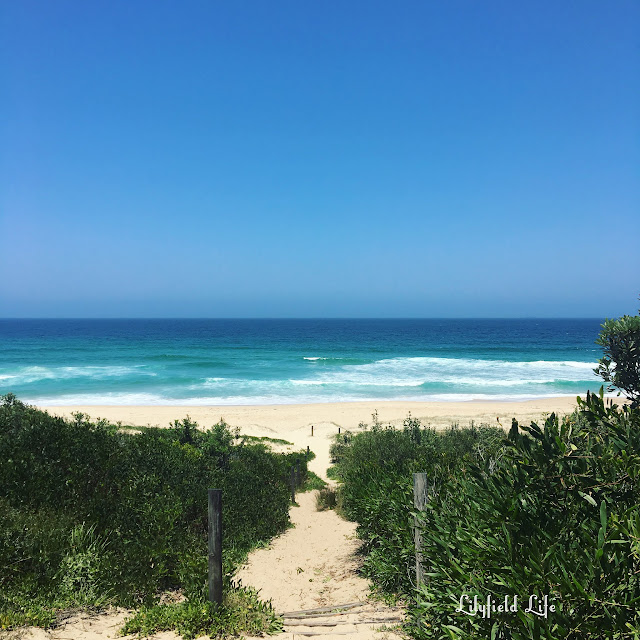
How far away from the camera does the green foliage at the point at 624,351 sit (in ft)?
36.2

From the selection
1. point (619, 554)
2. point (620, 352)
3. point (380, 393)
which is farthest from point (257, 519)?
point (380, 393)

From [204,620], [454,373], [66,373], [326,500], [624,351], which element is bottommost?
[66,373]

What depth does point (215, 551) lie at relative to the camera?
229 inches

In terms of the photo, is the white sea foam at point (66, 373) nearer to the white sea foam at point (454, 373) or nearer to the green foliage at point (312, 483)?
the white sea foam at point (454, 373)

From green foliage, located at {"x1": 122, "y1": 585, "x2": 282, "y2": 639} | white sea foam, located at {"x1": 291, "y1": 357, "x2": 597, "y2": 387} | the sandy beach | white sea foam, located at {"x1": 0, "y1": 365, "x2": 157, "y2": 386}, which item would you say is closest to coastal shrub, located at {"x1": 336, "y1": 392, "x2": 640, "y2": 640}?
green foliage, located at {"x1": 122, "y1": 585, "x2": 282, "y2": 639}

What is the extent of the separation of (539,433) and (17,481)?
23.5 ft

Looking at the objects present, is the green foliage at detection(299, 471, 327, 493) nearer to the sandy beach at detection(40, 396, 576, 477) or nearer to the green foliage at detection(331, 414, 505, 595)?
the green foliage at detection(331, 414, 505, 595)

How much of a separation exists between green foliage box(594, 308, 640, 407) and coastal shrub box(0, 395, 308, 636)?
946cm

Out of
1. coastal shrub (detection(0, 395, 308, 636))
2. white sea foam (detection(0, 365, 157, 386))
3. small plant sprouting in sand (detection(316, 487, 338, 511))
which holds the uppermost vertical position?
coastal shrub (detection(0, 395, 308, 636))

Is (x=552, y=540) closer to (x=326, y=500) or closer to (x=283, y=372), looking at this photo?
(x=326, y=500)

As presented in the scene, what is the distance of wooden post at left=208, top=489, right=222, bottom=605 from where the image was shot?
19.0 feet

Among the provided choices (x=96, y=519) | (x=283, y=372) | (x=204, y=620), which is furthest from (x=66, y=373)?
(x=204, y=620)

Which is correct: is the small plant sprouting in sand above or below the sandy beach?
above

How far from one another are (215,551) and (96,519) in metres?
2.29
